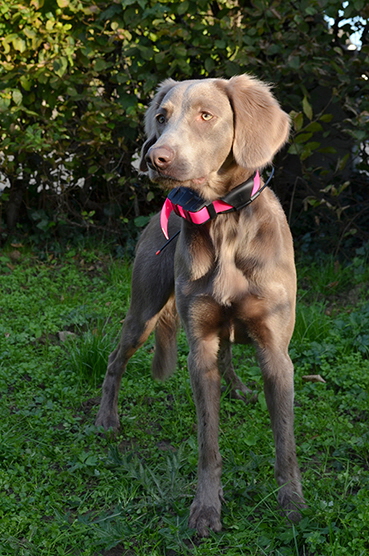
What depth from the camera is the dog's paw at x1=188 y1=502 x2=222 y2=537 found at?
242cm

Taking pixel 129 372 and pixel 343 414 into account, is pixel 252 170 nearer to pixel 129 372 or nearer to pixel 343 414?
pixel 343 414

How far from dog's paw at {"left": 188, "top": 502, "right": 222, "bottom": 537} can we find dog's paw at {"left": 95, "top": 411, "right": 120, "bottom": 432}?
2.86ft

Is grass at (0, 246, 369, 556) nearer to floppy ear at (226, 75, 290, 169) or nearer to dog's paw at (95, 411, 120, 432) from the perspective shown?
dog's paw at (95, 411, 120, 432)

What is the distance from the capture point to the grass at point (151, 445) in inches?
94.1

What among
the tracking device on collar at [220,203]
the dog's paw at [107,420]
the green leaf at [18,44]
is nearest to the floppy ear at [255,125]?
the tracking device on collar at [220,203]

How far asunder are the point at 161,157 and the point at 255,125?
438mm

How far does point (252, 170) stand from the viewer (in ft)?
8.30

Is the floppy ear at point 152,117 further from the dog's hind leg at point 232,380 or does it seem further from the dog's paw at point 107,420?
the dog's paw at point 107,420

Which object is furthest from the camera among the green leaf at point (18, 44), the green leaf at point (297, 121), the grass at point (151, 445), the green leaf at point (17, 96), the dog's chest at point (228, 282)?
the green leaf at point (17, 96)

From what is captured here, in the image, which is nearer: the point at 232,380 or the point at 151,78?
the point at 232,380

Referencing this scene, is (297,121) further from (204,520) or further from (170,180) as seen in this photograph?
(204,520)

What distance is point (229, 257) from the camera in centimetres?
253

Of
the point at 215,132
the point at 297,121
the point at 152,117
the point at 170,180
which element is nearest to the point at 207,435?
the point at 170,180

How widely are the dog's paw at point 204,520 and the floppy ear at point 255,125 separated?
4.09 ft
